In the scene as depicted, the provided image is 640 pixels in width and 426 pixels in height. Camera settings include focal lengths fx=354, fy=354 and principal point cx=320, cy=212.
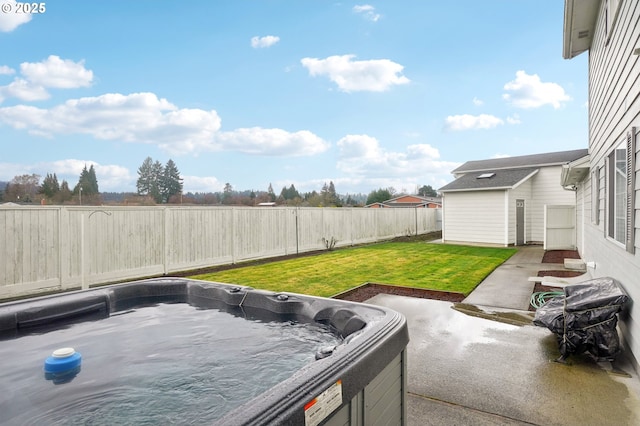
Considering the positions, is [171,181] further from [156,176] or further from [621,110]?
[621,110]

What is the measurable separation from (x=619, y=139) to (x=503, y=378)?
9.47 ft

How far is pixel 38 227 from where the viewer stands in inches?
229

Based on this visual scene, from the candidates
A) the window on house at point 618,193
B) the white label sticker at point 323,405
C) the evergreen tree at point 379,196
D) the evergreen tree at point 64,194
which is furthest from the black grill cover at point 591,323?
the evergreen tree at point 379,196

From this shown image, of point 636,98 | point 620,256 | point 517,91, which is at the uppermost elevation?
point 517,91

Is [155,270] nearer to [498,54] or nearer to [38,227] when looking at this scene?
[38,227]

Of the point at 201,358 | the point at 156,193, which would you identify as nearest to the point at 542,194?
the point at 201,358

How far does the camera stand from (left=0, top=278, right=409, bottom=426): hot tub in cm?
168

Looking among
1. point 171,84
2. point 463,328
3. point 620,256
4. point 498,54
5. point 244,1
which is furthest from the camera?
point 171,84

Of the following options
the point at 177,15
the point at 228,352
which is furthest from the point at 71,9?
the point at 228,352

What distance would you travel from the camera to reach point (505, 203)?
13.6 metres

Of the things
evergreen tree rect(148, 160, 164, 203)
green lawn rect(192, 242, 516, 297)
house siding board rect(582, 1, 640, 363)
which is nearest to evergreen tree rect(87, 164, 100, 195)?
evergreen tree rect(148, 160, 164, 203)

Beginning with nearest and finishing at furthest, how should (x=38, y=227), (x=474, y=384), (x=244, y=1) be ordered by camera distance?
(x=474, y=384) → (x=38, y=227) → (x=244, y=1)

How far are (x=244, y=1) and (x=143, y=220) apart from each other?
6.81 metres

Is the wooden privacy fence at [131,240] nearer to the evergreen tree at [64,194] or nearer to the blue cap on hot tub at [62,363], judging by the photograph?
the blue cap on hot tub at [62,363]
